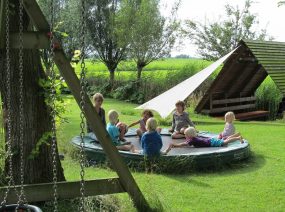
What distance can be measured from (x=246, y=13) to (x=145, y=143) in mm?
22980

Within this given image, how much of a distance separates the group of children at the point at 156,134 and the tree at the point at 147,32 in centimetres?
1652

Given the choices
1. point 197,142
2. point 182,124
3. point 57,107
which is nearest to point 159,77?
point 182,124

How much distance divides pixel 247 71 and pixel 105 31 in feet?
54.6

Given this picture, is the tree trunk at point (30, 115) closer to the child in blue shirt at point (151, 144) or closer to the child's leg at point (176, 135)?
the child in blue shirt at point (151, 144)

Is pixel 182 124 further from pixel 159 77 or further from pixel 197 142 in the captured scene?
pixel 159 77

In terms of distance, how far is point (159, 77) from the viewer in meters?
24.3

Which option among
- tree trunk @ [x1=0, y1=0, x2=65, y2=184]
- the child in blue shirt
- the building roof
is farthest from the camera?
the building roof

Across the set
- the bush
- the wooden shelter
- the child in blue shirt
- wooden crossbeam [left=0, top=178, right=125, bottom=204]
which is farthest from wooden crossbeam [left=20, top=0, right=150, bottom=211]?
the bush

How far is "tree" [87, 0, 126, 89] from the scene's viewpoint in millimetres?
30078

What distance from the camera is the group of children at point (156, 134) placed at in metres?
7.43

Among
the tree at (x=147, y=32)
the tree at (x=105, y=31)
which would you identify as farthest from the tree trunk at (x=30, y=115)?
the tree at (x=105, y=31)

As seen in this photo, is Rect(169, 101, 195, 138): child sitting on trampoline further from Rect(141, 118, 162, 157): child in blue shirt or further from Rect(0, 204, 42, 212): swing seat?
Rect(0, 204, 42, 212): swing seat

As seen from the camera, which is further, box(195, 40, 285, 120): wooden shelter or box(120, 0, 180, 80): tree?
box(120, 0, 180, 80): tree

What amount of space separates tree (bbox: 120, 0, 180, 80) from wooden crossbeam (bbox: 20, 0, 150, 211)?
857 inches
